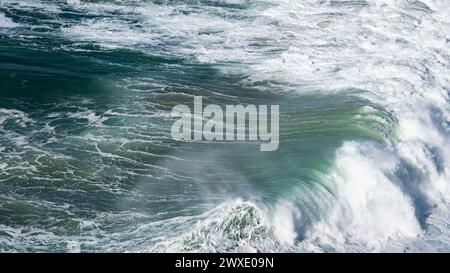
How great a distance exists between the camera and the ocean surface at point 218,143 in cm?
1069

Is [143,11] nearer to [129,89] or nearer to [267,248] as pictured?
[129,89]

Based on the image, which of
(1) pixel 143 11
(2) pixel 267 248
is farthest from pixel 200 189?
(1) pixel 143 11

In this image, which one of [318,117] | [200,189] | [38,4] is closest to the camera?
[200,189]

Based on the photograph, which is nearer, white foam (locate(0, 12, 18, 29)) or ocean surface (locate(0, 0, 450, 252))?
ocean surface (locate(0, 0, 450, 252))

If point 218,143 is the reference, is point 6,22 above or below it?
above

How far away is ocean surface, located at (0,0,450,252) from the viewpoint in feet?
35.1

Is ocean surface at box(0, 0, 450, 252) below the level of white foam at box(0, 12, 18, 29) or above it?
below

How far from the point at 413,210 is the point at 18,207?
736cm

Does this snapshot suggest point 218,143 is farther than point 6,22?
No

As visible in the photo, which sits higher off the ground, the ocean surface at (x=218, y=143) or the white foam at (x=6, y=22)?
the white foam at (x=6, y=22)

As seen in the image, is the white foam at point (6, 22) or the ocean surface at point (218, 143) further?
the white foam at point (6, 22)

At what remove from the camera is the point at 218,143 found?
13172 millimetres
